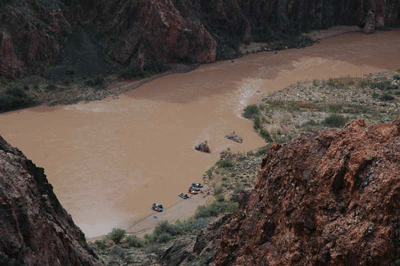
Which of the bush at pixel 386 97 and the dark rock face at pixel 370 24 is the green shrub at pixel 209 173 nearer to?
the bush at pixel 386 97

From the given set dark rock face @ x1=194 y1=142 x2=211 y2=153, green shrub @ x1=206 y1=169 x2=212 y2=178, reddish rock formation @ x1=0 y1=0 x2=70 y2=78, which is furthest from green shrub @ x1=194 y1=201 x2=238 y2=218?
reddish rock formation @ x1=0 y1=0 x2=70 y2=78

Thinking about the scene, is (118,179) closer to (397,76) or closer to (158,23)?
(158,23)

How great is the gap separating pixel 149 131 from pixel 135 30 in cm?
1288

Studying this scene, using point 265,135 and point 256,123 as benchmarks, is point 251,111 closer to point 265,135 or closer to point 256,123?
point 256,123

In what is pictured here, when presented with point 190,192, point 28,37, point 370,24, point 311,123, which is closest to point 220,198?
point 190,192

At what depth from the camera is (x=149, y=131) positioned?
1222 inches

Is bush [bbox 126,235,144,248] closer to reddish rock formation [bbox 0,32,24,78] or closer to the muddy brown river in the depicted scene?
the muddy brown river

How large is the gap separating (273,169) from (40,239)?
4.02 meters

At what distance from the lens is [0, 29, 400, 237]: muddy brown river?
24000 millimetres

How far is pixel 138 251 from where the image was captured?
1750 centimetres

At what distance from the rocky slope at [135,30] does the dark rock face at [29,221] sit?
1040 inches

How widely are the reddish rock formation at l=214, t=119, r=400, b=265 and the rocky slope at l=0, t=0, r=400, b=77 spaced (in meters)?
30.1

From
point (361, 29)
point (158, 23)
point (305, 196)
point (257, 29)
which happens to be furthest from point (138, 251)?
point (361, 29)

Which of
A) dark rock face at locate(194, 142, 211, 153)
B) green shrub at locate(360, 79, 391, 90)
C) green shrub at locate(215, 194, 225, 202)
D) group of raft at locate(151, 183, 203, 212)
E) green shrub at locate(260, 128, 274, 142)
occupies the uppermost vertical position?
green shrub at locate(360, 79, 391, 90)
